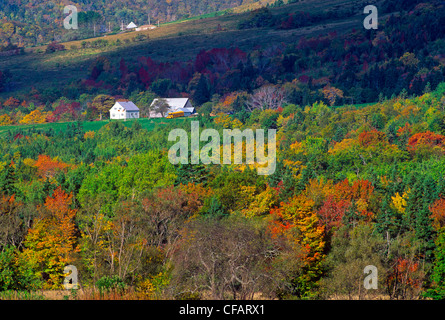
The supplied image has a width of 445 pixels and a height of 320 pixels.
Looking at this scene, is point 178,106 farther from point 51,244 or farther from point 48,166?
point 51,244

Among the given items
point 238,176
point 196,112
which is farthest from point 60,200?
point 196,112

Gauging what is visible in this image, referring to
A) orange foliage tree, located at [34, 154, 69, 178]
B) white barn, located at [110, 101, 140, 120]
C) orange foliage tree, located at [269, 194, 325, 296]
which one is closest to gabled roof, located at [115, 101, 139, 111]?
white barn, located at [110, 101, 140, 120]

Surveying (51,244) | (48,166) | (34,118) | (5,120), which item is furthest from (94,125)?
(51,244)

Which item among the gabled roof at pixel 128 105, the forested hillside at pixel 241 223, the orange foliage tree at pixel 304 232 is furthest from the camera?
the gabled roof at pixel 128 105

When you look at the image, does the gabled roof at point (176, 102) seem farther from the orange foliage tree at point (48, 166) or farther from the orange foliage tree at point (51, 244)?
the orange foliage tree at point (51, 244)

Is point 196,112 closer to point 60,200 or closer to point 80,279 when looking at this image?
point 60,200

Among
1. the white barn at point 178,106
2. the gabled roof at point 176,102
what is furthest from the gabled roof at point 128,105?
the gabled roof at point 176,102
